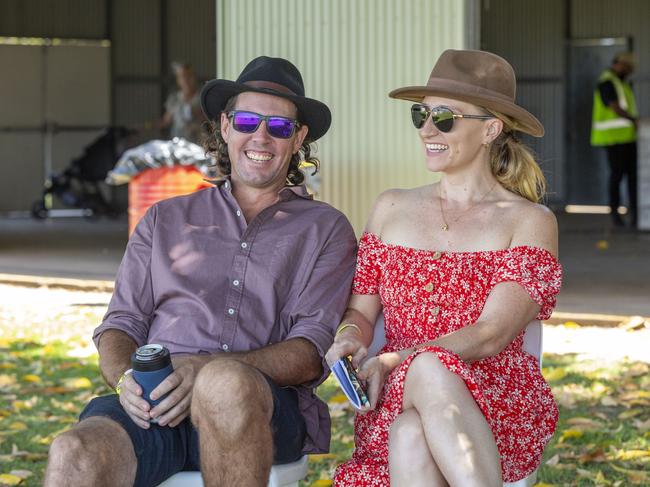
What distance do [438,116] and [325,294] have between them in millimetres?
603

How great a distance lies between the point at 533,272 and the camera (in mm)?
3324

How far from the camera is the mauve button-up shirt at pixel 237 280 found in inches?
136

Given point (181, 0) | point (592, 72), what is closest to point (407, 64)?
point (592, 72)

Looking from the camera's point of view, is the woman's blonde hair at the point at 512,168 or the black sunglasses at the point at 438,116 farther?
the woman's blonde hair at the point at 512,168

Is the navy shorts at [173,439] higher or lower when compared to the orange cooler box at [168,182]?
lower

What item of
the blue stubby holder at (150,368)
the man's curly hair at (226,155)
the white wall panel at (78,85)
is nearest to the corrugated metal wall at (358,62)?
the man's curly hair at (226,155)

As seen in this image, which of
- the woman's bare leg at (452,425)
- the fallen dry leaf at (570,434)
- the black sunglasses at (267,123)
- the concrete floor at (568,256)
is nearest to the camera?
the woman's bare leg at (452,425)

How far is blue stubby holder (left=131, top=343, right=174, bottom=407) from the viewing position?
309 cm

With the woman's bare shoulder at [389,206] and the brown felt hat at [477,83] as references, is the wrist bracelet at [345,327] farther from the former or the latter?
the brown felt hat at [477,83]

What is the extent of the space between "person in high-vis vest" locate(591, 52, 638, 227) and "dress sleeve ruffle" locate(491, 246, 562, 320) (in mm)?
10798

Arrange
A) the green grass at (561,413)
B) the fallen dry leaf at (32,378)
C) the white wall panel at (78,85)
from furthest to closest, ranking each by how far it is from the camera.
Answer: the white wall panel at (78,85) < the fallen dry leaf at (32,378) < the green grass at (561,413)

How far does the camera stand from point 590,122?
18359 mm

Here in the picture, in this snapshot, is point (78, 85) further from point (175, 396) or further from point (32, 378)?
point (175, 396)

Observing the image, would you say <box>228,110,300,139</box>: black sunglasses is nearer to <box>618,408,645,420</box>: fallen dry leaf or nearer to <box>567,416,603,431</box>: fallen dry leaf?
<box>567,416,603,431</box>: fallen dry leaf
